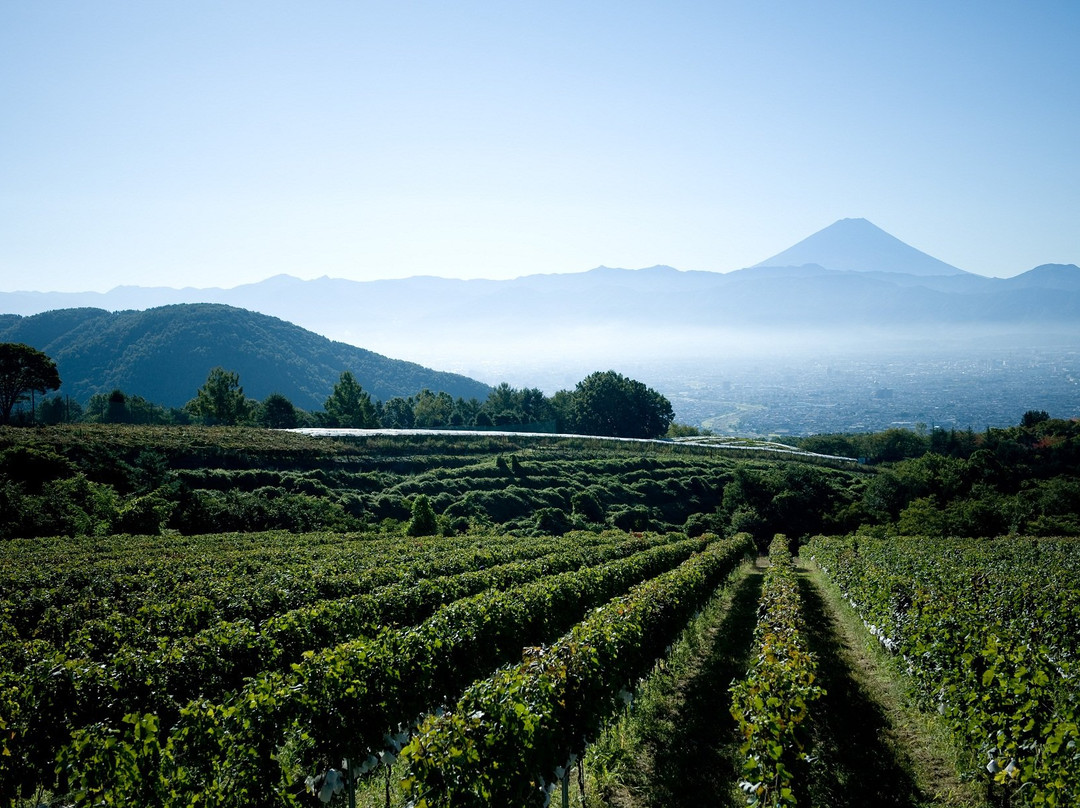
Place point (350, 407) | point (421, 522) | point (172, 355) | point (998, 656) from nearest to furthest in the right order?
point (998, 656)
point (421, 522)
point (350, 407)
point (172, 355)

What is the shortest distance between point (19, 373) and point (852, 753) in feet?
259

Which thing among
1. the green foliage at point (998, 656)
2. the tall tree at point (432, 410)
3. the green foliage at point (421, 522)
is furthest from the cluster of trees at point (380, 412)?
the green foliage at point (998, 656)

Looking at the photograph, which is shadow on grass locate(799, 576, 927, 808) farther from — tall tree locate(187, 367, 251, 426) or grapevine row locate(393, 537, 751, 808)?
tall tree locate(187, 367, 251, 426)

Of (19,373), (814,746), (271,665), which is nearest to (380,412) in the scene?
(19,373)

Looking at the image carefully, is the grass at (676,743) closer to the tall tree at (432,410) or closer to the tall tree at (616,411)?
the tall tree at (616,411)

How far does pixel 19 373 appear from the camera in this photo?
203ft

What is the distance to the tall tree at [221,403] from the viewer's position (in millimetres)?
82062

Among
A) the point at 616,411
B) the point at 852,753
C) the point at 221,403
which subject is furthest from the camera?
the point at 616,411

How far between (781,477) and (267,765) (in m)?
58.3

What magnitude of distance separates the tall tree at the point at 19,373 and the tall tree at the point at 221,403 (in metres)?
19.8

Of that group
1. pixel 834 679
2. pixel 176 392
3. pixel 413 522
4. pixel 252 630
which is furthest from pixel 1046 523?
pixel 176 392

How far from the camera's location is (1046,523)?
141ft

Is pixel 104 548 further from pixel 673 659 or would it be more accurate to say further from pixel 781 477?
pixel 781 477

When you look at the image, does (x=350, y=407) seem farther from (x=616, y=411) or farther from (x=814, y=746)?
(x=814, y=746)
